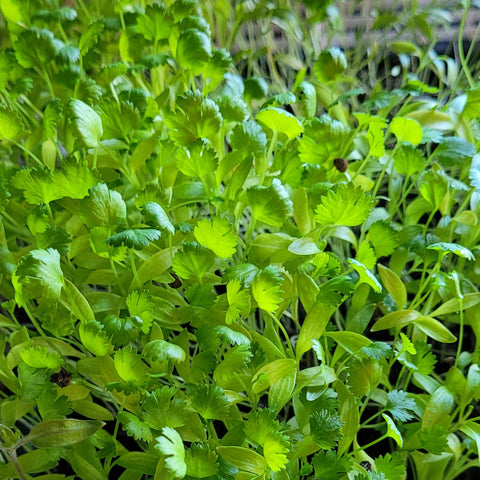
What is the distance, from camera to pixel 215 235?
1.94 ft

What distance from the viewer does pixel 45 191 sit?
64cm

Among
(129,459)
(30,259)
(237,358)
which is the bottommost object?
(129,459)

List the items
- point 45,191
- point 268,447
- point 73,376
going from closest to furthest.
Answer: point 268,447 < point 45,191 < point 73,376

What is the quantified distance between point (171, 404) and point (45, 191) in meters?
0.29

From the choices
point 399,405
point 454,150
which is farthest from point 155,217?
point 454,150

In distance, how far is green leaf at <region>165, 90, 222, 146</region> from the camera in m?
0.66

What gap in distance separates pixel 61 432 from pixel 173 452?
171mm

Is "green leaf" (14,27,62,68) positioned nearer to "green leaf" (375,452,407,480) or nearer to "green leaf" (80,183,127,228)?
"green leaf" (80,183,127,228)

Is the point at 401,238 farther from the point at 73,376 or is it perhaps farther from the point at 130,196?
the point at 73,376

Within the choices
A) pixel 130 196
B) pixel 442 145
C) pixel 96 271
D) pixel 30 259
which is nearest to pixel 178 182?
pixel 130 196

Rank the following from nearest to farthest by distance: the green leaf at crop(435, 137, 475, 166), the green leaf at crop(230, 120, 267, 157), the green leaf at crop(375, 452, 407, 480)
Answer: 1. the green leaf at crop(375, 452, 407, 480)
2. the green leaf at crop(230, 120, 267, 157)
3. the green leaf at crop(435, 137, 475, 166)

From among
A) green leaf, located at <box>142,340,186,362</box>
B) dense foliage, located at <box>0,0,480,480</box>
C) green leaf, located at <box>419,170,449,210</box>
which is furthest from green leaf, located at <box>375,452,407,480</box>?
green leaf, located at <box>419,170,449,210</box>

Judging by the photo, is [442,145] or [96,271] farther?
[442,145]

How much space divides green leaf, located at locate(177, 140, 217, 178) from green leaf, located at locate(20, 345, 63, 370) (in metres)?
0.27
